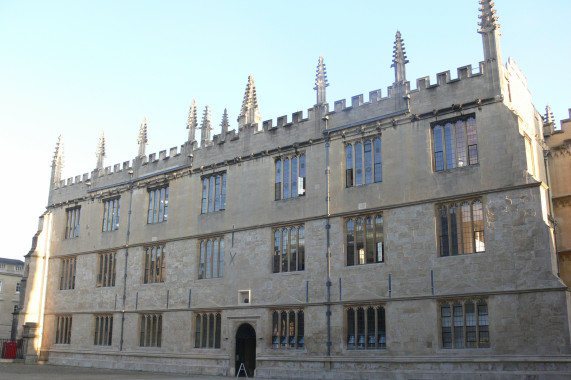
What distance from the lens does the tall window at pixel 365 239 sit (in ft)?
82.5

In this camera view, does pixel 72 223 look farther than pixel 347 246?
Yes

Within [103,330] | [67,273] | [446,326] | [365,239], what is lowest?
[103,330]

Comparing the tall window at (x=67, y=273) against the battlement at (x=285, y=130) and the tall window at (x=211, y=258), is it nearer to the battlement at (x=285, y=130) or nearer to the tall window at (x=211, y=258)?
the battlement at (x=285, y=130)

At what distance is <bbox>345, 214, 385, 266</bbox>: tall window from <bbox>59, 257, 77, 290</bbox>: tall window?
22.3 metres

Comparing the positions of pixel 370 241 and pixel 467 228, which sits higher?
pixel 467 228

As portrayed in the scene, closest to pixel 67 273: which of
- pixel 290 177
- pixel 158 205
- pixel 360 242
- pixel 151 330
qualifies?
pixel 158 205

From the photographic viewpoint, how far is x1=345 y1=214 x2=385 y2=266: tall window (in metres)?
25.1

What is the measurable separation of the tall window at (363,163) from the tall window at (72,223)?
74.2ft

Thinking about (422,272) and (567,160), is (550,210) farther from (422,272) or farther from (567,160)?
(422,272)

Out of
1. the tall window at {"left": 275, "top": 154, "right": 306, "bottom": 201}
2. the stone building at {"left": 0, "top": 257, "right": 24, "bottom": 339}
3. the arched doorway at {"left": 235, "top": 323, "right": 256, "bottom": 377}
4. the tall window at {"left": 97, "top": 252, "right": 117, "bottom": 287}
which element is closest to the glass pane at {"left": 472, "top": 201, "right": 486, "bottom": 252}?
the tall window at {"left": 275, "top": 154, "right": 306, "bottom": 201}

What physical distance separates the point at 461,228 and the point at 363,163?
5.64 m

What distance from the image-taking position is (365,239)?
25625mm

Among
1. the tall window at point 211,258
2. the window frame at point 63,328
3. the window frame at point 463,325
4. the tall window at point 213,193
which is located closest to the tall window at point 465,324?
the window frame at point 463,325

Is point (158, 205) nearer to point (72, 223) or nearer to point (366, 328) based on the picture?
point (72, 223)
